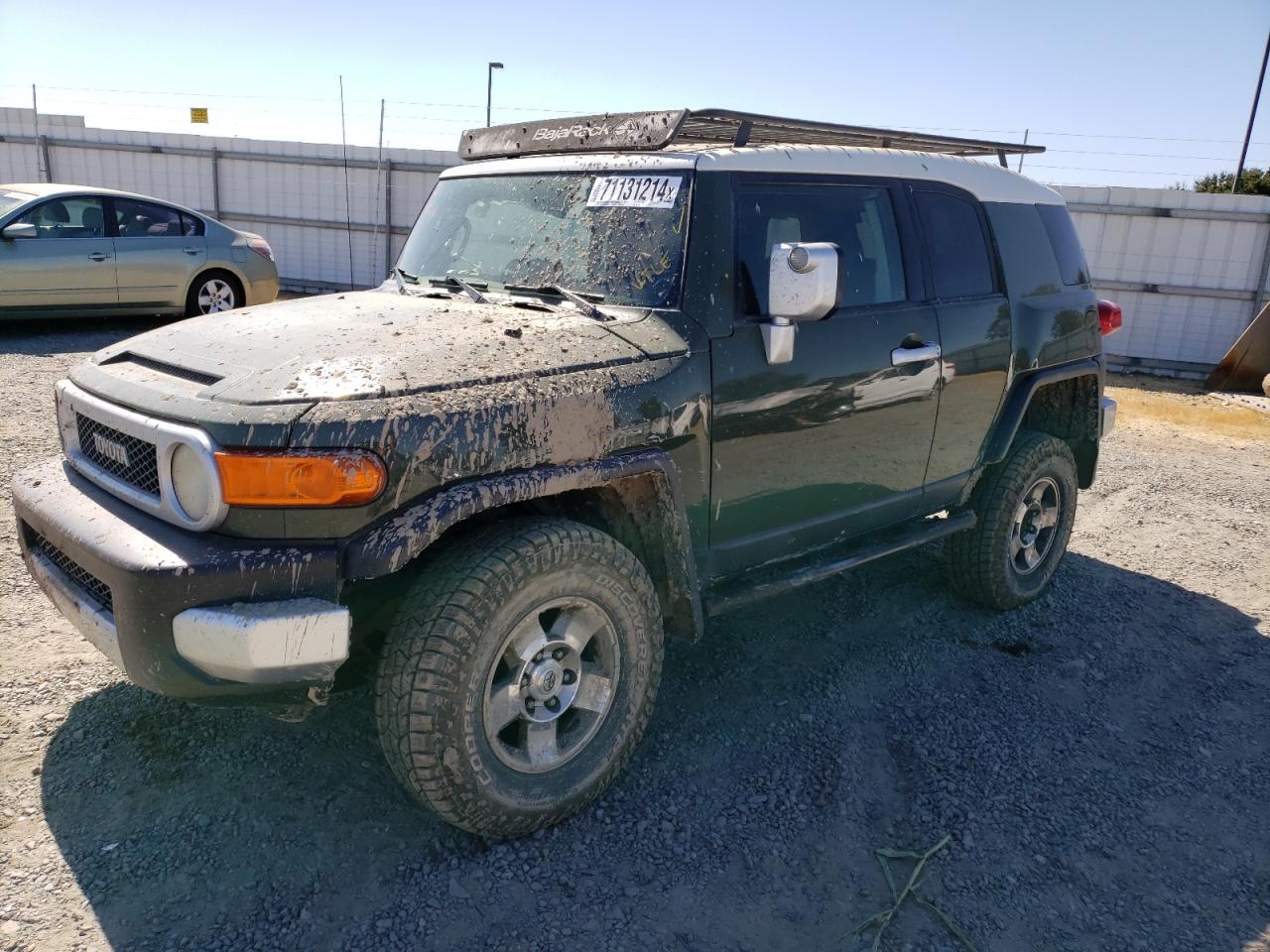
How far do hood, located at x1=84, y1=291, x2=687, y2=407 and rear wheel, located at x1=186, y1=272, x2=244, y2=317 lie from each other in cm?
823

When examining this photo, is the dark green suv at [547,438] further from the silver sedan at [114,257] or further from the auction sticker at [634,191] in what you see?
the silver sedan at [114,257]

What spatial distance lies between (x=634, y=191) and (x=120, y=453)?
194 centimetres

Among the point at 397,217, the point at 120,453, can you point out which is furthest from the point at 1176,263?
the point at 120,453

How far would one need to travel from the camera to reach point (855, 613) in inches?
192

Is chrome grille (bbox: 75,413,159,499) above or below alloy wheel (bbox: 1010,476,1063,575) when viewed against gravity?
above

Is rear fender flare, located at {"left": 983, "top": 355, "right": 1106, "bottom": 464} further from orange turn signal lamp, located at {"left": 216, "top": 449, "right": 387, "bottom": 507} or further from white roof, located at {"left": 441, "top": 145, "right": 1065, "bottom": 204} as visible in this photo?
orange turn signal lamp, located at {"left": 216, "top": 449, "right": 387, "bottom": 507}

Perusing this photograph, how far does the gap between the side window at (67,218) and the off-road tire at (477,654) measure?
9.29 metres

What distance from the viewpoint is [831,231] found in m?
3.85

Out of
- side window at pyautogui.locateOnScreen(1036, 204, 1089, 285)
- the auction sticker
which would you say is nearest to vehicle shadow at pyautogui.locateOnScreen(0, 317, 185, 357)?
the auction sticker

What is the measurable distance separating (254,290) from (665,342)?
9521mm

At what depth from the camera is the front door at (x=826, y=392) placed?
11.3 ft

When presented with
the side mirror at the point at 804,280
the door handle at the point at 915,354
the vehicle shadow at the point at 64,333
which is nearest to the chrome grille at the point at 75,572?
the side mirror at the point at 804,280

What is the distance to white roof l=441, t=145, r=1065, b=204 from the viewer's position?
3498 millimetres

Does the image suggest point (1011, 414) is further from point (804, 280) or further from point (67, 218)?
point (67, 218)
